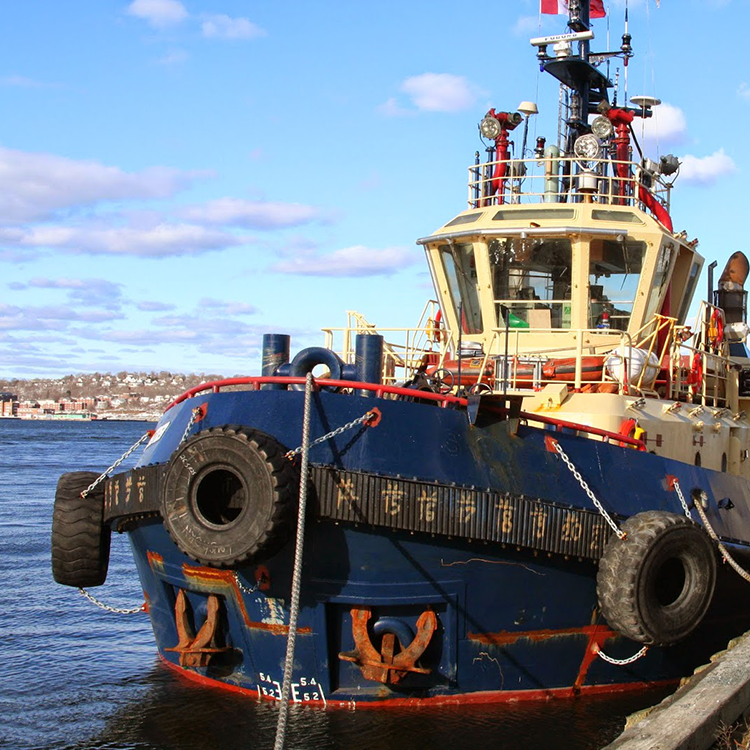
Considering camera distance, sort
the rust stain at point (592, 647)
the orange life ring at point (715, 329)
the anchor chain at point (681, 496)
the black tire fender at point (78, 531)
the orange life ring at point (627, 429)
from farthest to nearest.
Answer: the orange life ring at point (715, 329), the orange life ring at point (627, 429), the anchor chain at point (681, 496), the black tire fender at point (78, 531), the rust stain at point (592, 647)

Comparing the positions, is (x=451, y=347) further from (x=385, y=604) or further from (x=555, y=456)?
(x=385, y=604)

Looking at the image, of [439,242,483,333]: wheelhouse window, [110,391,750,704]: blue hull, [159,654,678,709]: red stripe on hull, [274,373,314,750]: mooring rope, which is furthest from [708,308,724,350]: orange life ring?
[274,373,314,750]: mooring rope

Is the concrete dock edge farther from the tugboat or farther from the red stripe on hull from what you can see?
the red stripe on hull

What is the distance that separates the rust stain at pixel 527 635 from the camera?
824 cm

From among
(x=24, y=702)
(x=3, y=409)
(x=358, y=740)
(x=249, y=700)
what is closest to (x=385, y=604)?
(x=358, y=740)

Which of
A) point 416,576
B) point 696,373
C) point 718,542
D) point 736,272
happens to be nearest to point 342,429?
point 416,576

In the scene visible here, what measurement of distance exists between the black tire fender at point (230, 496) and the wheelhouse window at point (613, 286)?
4.76 metres

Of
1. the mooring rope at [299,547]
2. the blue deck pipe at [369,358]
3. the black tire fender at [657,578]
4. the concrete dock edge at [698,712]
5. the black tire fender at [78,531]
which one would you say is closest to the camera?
the concrete dock edge at [698,712]

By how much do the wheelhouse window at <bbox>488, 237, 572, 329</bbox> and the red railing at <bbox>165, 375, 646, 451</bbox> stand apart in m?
2.47

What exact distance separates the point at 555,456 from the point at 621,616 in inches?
50.9

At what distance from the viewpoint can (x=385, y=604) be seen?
792 centimetres

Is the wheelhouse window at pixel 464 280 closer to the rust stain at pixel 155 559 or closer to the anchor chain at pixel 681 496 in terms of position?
the anchor chain at pixel 681 496

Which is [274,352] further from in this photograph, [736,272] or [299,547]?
[736,272]

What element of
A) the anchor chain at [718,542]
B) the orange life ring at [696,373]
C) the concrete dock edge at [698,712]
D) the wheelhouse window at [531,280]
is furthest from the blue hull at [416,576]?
the wheelhouse window at [531,280]
